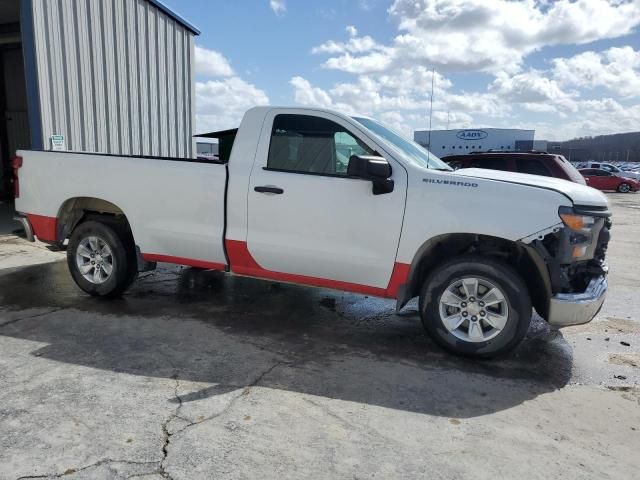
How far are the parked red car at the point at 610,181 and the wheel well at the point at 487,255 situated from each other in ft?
91.3

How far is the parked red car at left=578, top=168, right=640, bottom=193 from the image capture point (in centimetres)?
2842

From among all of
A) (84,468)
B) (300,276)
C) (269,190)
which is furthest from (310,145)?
(84,468)

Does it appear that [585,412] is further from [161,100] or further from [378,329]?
[161,100]

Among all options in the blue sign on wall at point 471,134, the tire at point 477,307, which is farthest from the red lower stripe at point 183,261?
the blue sign on wall at point 471,134

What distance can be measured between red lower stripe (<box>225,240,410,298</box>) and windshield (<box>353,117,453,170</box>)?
3.28 feet

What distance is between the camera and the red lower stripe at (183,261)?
493 centimetres

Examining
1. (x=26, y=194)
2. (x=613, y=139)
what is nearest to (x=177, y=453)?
(x=26, y=194)

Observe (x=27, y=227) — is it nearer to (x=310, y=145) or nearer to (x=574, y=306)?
(x=310, y=145)

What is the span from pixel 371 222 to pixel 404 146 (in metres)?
0.92

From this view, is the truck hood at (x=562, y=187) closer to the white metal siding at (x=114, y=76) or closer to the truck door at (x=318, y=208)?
the truck door at (x=318, y=208)

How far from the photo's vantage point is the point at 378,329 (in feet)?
16.1

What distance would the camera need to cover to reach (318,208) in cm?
436

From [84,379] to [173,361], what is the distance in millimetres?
649

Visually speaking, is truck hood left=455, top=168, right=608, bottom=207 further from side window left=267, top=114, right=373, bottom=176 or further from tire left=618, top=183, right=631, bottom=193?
tire left=618, top=183, right=631, bottom=193
